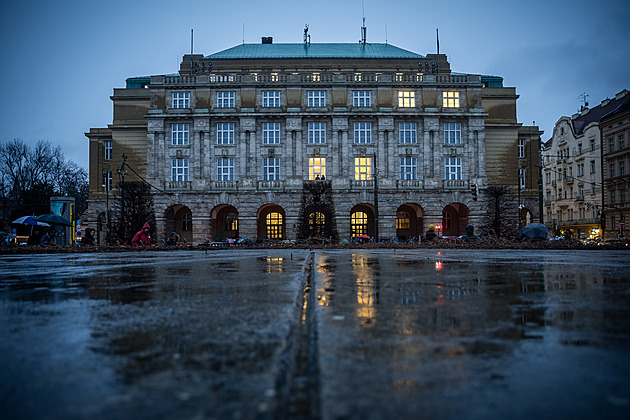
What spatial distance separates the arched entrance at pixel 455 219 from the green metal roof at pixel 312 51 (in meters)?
18.2

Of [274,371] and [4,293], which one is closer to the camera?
[274,371]

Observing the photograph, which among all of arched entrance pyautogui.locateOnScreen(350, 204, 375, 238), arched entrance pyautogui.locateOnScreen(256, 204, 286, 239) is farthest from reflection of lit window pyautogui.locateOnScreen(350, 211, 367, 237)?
arched entrance pyautogui.locateOnScreen(256, 204, 286, 239)

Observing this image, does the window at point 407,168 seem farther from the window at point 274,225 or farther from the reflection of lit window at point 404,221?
the window at point 274,225

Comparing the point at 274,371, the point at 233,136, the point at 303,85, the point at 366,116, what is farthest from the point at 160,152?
the point at 274,371

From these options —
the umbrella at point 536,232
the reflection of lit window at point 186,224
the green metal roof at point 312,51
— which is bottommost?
the umbrella at point 536,232

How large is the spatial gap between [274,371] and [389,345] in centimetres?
52

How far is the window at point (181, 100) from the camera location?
4484 cm

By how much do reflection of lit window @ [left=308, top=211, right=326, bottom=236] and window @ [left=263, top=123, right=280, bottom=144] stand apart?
480 inches

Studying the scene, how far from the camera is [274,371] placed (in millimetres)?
1192

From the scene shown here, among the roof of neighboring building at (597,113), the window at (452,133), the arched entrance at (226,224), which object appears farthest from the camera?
the roof of neighboring building at (597,113)

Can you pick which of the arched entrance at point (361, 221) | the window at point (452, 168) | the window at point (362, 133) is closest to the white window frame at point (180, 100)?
the window at point (362, 133)

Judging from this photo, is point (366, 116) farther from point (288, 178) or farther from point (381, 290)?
point (381, 290)

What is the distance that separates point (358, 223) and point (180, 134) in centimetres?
2074

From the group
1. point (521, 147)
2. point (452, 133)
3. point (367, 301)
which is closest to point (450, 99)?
point (452, 133)
